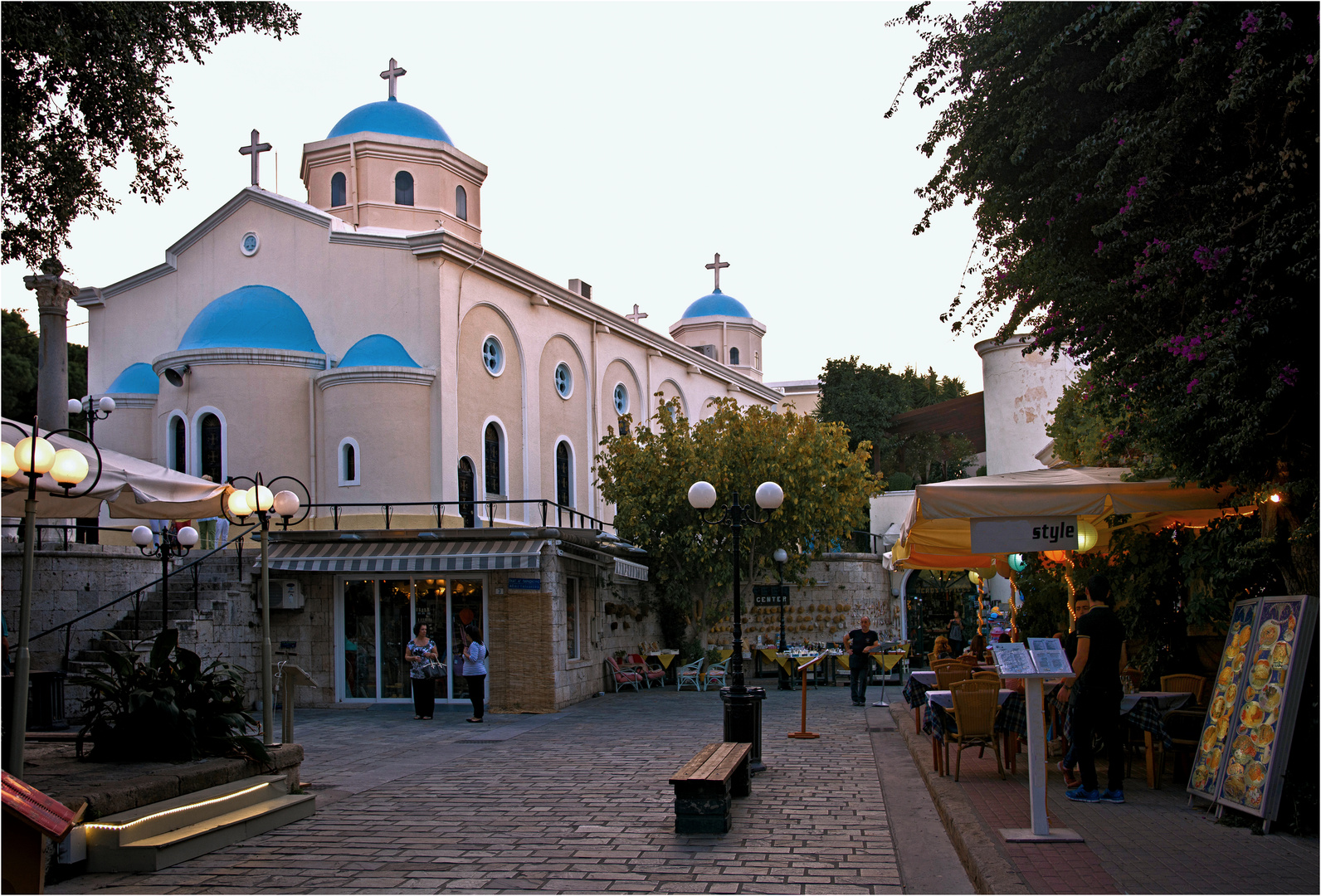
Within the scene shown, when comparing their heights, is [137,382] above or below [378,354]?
below

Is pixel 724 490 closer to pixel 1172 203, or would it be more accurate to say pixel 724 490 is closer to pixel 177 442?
pixel 177 442

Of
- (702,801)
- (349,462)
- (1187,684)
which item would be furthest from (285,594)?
(1187,684)

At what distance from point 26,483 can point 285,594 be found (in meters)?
14.4

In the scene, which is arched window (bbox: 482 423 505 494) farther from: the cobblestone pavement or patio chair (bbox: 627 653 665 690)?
the cobblestone pavement

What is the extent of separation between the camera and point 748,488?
88.0 feet

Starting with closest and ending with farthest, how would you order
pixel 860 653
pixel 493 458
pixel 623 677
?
pixel 860 653 < pixel 623 677 < pixel 493 458

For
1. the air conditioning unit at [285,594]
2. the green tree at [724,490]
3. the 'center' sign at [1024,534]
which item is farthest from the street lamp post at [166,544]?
the 'center' sign at [1024,534]

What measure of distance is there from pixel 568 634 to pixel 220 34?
14211mm

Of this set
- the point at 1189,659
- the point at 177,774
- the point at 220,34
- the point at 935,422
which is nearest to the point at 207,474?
the point at 220,34

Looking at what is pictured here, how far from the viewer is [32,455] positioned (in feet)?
24.4

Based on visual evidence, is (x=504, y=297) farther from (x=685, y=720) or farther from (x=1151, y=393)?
(x=1151, y=393)

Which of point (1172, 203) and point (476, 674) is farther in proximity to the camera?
point (476, 674)

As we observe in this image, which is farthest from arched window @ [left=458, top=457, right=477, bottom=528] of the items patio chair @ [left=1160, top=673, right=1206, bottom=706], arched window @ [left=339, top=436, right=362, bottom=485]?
patio chair @ [left=1160, top=673, right=1206, bottom=706]

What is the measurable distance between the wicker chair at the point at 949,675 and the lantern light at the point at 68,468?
938 centimetres
